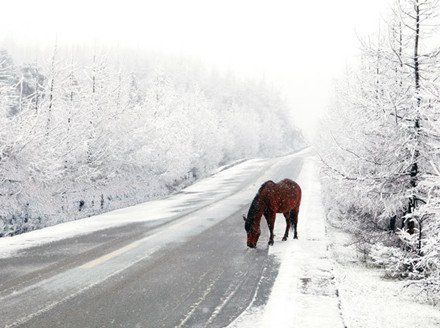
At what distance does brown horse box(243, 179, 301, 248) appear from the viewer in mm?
9828

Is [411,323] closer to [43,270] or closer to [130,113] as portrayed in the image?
[43,270]

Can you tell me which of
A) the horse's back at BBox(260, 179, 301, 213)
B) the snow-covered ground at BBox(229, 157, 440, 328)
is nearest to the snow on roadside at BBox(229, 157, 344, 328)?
the snow-covered ground at BBox(229, 157, 440, 328)

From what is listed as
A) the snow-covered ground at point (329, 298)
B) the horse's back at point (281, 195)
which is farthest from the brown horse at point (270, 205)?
the snow-covered ground at point (329, 298)

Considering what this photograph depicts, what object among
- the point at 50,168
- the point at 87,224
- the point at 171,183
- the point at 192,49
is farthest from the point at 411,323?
the point at 192,49

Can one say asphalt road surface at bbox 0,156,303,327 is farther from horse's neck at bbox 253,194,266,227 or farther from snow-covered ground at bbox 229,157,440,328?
horse's neck at bbox 253,194,266,227

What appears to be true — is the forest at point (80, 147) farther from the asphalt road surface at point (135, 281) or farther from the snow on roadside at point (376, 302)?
the snow on roadside at point (376, 302)

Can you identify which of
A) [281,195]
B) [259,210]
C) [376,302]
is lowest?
[376,302]

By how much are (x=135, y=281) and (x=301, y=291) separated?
8.62 ft

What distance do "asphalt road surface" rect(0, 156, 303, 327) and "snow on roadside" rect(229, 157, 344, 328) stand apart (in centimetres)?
22

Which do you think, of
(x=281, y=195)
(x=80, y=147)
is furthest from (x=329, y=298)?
(x=80, y=147)

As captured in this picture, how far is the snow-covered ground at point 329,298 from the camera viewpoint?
5.23m

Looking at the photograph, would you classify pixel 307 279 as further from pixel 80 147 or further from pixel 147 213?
pixel 80 147

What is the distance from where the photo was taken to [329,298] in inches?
239

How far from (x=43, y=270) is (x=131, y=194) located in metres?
17.2
